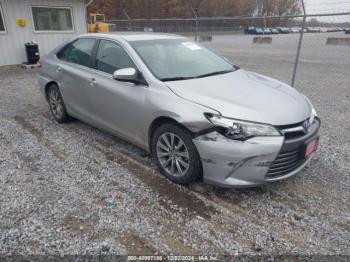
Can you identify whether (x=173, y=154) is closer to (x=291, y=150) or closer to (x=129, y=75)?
(x=129, y=75)

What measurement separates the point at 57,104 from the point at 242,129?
358cm

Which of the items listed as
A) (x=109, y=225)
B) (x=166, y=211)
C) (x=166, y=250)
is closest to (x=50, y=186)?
(x=109, y=225)

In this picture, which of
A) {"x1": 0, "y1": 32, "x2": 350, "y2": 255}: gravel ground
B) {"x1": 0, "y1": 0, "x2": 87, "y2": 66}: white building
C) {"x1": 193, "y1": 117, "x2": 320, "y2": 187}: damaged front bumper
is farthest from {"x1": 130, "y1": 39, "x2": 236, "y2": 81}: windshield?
{"x1": 0, "y1": 0, "x2": 87, "y2": 66}: white building

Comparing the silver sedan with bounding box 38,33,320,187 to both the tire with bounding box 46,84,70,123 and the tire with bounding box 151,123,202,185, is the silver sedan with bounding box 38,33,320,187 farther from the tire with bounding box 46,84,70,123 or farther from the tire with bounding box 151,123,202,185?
the tire with bounding box 46,84,70,123

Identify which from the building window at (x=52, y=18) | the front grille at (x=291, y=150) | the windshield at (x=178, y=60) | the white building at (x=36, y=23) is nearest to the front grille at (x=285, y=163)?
the front grille at (x=291, y=150)

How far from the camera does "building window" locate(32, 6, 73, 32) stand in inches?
426

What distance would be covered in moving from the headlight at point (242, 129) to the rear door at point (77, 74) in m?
2.13

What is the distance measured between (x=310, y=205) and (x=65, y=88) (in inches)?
151

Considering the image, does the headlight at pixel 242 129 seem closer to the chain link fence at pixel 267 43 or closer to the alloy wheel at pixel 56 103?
the alloy wheel at pixel 56 103

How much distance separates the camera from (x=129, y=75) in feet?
10.0

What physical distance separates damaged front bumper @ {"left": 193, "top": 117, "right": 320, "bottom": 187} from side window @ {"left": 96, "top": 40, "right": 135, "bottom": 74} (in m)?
1.44

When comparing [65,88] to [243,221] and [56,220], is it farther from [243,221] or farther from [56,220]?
[243,221]

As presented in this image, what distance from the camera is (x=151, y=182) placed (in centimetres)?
310

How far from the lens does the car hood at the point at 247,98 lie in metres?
2.55
